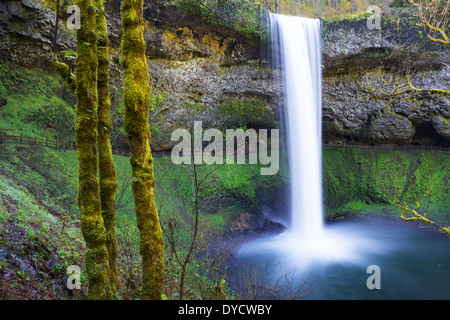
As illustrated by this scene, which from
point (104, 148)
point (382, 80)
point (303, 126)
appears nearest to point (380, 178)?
point (303, 126)

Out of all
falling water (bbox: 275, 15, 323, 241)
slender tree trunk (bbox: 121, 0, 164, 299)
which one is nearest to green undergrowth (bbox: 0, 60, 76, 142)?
slender tree trunk (bbox: 121, 0, 164, 299)

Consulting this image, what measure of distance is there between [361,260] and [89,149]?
51.1 ft

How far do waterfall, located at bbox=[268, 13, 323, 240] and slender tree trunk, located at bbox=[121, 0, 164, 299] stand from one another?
17.9 metres

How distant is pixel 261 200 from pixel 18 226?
17.1m

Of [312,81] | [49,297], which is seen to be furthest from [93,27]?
[312,81]

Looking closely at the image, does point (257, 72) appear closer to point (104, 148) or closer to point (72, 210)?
point (72, 210)

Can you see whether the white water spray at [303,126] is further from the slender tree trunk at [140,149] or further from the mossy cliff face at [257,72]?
the slender tree trunk at [140,149]

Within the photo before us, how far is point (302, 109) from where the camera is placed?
22.0 m

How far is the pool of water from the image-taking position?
11617mm

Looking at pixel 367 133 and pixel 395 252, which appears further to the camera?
pixel 367 133

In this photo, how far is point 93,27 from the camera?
12.9 ft

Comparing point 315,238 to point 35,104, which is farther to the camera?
point 315,238

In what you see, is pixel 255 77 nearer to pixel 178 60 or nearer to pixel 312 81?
pixel 312 81

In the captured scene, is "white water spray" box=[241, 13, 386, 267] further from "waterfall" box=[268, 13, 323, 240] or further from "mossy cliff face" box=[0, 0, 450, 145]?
"mossy cliff face" box=[0, 0, 450, 145]
